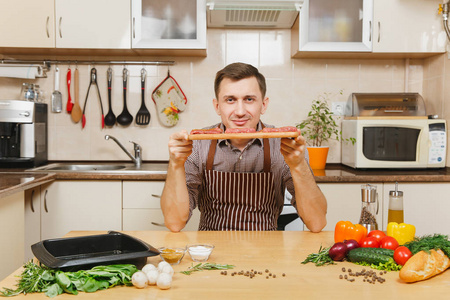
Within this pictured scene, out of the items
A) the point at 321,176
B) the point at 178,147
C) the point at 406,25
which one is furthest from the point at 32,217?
the point at 406,25

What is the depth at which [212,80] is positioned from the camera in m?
3.65

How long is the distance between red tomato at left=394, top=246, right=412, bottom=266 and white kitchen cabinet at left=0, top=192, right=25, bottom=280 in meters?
1.86

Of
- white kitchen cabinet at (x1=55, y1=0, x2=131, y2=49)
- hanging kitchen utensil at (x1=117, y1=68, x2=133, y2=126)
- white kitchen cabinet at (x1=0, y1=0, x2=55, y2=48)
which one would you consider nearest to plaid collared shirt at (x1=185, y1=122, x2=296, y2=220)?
white kitchen cabinet at (x1=55, y1=0, x2=131, y2=49)

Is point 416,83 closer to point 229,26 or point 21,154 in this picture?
point 229,26

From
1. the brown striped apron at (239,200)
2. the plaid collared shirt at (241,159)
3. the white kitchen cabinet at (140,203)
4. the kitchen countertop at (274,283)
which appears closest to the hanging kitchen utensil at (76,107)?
the white kitchen cabinet at (140,203)

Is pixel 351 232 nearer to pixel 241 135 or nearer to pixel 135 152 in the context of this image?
pixel 241 135

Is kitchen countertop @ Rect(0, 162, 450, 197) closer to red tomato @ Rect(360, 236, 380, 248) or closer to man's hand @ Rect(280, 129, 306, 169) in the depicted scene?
man's hand @ Rect(280, 129, 306, 169)

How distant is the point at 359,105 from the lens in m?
3.34

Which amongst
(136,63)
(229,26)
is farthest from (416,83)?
(136,63)

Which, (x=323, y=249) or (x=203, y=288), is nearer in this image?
(x=203, y=288)

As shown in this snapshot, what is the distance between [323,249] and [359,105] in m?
2.01

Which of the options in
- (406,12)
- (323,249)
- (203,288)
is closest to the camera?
(203,288)

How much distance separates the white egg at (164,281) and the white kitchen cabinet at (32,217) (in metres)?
2.06

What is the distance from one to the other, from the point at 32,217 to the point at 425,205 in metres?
2.53
